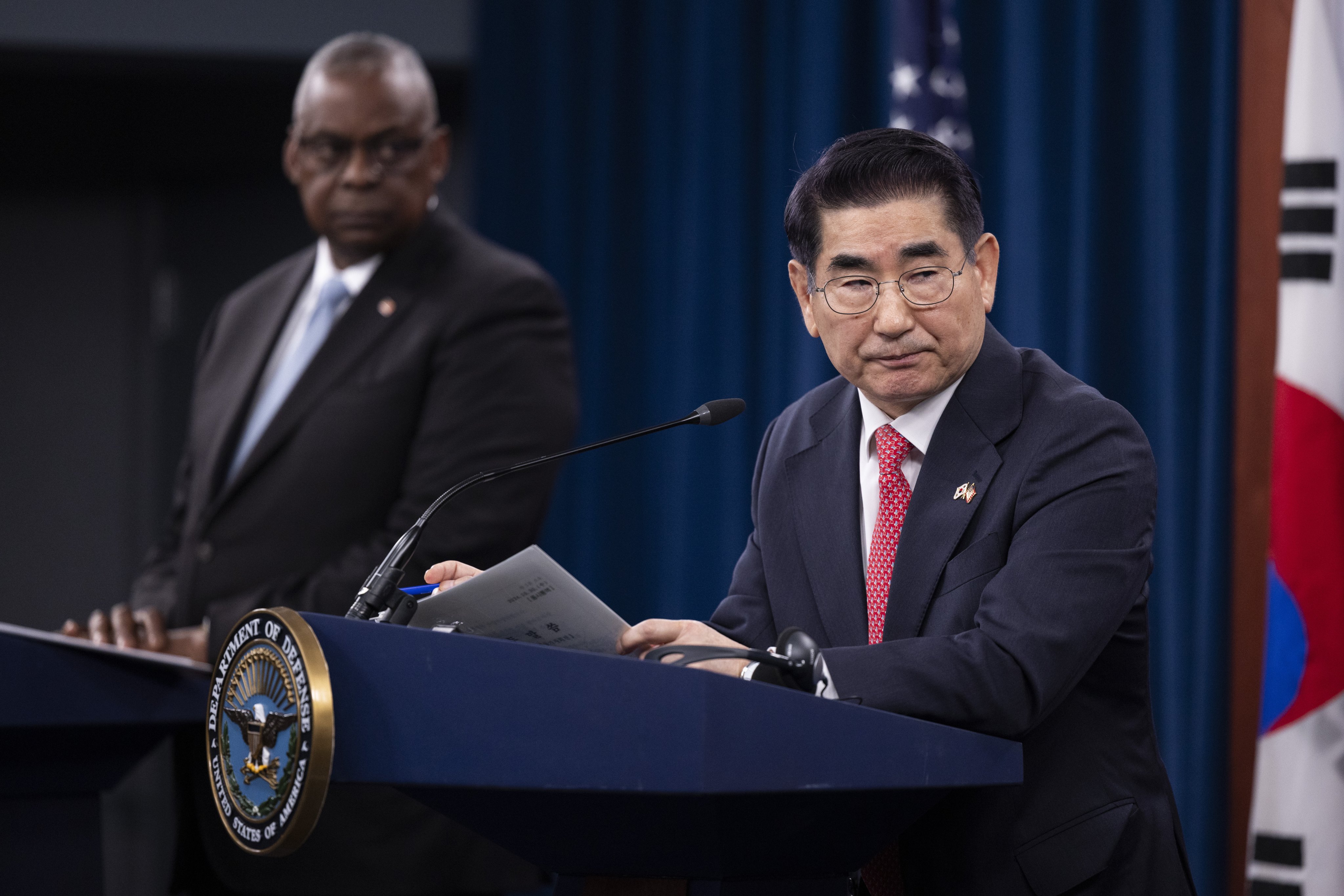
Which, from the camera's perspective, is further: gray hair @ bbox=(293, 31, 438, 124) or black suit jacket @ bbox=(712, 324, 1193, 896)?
gray hair @ bbox=(293, 31, 438, 124)

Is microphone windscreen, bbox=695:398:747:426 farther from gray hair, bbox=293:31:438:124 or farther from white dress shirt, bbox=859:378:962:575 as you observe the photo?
gray hair, bbox=293:31:438:124

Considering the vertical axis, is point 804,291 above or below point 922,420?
above

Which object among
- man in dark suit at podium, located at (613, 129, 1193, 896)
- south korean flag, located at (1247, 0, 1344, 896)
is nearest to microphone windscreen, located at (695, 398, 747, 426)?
man in dark suit at podium, located at (613, 129, 1193, 896)

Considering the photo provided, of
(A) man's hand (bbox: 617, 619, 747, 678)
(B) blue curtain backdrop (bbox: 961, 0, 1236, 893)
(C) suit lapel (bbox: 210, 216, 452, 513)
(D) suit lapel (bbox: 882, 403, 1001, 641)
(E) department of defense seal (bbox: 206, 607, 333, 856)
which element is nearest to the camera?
(E) department of defense seal (bbox: 206, 607, 333, 856)

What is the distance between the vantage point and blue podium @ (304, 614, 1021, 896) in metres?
1.13

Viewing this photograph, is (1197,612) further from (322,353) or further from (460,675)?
(460,675)

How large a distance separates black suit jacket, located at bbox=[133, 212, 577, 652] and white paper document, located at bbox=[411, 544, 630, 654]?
3.72 feet

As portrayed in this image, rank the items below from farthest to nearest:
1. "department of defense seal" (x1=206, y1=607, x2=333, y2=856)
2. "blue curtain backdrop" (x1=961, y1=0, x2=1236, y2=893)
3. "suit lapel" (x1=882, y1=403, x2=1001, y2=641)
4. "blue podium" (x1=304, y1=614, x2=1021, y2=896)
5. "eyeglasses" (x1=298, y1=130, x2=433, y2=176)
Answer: "blue curtain backdrop" (x1=961, y1=0, x2=1236, y2=893), "eyeglasses" (x1=298, y1=130, x2=433, y2=176), "suit lapel" (x1=882, y1=403, x2=1001, y2=641), "department of defense seal" (x1=206, y1=607, x2=333, y2=856), "blue podium" (x1=304, y1=614, x2=1021, y2=896)

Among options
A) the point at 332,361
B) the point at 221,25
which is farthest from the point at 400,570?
the point at 221,25

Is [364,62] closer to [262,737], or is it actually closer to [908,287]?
[908,287]

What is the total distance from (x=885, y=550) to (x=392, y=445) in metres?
1.22

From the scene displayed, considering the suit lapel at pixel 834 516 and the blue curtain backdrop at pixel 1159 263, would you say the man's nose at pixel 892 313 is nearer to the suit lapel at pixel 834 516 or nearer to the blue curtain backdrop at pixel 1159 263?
the suit lapel at pixel 834 516

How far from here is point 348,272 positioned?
279cm

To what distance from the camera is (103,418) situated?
554cm
